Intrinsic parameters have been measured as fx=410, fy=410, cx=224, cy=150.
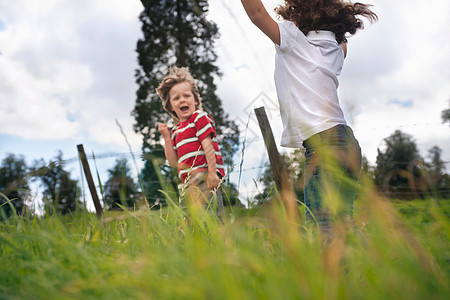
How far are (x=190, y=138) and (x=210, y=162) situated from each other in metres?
0.30

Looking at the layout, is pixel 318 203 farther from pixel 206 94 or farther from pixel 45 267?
pixel 206 94

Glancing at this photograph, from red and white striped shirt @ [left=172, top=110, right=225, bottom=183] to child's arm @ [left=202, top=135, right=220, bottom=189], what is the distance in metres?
0.04

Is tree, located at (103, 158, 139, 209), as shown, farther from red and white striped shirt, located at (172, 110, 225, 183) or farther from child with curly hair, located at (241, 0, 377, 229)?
child with curly hair, located at (241, 0, 377, 229)

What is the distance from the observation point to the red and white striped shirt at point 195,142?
299cm

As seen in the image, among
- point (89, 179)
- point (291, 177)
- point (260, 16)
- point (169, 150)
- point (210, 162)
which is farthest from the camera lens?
point (89, 179)

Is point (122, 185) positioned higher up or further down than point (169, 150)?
further down

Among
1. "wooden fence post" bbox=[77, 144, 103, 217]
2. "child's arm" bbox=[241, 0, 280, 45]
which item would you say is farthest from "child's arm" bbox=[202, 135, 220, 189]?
"wooden fence post" bbox=[77, 144, 103, 217]

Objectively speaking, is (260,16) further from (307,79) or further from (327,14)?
(327,14)

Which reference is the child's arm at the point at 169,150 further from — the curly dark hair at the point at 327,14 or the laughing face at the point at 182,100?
the curly dark hair at the point at 327,14

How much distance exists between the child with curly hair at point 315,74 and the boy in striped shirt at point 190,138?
70 centimetres

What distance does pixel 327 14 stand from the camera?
258 centimetres

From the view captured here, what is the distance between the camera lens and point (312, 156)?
2234mm

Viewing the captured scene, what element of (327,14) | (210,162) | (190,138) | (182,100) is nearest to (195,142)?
(190,138)

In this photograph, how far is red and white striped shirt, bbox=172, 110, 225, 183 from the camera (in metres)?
2.99
